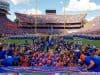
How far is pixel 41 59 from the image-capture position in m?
9.50

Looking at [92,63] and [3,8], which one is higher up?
[3,8]

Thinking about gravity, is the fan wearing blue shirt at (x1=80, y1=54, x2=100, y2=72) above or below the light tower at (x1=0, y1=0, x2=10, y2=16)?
below

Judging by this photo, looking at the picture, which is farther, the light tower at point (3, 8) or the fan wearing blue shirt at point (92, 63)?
the light tower at point (3, 8)

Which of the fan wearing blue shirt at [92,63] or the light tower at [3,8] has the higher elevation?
the light tower at [3,8]

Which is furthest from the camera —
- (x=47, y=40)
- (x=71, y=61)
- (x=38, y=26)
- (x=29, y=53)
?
(x=38, y=26)

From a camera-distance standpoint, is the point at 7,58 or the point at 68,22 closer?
the point at 7,58

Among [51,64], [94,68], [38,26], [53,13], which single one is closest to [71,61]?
[51,64]

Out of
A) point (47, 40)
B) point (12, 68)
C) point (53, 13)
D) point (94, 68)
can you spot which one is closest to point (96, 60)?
point (94, 68)

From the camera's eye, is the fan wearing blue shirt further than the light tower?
No

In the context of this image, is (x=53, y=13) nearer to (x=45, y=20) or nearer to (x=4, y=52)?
(x=45, y=20)

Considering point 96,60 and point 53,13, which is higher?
point 53,13

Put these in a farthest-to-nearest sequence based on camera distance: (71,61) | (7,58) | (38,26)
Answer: (38,26) < (71,61) < (7,58)

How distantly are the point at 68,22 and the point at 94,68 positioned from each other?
1927 inches

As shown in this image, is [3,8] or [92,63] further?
[3,8]
